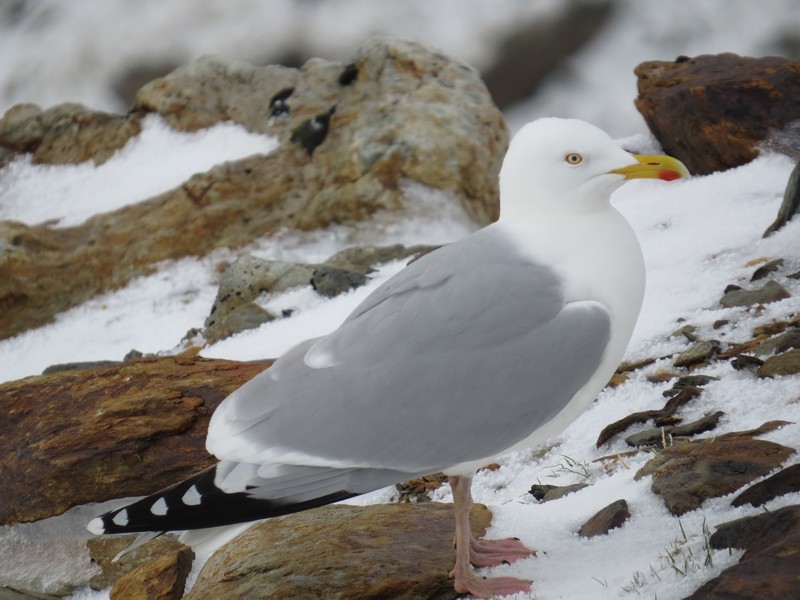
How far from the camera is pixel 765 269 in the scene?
4.03m

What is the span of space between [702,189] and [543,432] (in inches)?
133

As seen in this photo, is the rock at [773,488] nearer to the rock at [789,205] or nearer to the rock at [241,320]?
the rock at [789,205]

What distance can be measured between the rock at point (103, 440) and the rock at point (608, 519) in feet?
4.87

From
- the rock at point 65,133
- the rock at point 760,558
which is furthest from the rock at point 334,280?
the rock at point 65,133

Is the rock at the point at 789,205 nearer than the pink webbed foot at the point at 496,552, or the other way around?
the pink webbed foot at the point at 496,552

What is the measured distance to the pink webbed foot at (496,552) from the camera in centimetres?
255

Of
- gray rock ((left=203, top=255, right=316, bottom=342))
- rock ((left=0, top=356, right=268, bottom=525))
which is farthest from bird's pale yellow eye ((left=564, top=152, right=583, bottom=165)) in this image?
gray rock ((left=203, top=255, right=316, bottom=342))

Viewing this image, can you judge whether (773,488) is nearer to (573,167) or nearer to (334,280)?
(573,167)

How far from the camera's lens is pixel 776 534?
2023 millimetres

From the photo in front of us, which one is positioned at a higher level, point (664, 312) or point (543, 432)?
point (543, 432)

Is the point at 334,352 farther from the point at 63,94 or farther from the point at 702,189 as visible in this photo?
the point at 63,94

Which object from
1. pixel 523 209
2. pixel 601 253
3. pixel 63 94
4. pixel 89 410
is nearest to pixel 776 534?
pixel 601 253

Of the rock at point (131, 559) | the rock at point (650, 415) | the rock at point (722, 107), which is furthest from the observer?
the rock at point (722, 107)

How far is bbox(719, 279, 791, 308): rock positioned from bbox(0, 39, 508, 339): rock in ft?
12.1
